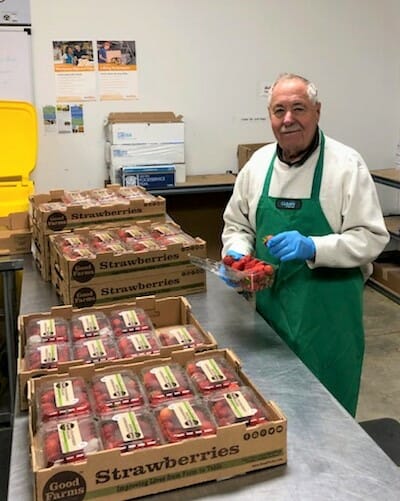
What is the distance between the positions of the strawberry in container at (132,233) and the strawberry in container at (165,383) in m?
0.84

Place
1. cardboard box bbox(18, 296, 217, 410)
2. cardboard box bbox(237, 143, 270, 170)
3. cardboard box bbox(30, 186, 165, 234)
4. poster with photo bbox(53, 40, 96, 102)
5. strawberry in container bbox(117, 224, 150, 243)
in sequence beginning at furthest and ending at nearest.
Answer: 1. cardboard box bbox(237, 143, 270, 170)
2. poster with photo bbox(53, 40, 96, 102)
3. cardboard box bbox(30, 186, 165, 234)
4. strawberry in container bbox(117, 224, 150, 243)
5. cardboard box bbox(18, 296, 217, 410)

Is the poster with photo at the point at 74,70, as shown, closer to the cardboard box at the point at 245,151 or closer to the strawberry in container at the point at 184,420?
the cardboard box at the point at 245,151

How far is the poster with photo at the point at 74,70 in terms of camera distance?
420 cm

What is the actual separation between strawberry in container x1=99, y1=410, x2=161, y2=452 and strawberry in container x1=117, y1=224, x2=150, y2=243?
39.8 inches

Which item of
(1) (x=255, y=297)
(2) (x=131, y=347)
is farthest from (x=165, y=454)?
(1) (x=255, y=297)

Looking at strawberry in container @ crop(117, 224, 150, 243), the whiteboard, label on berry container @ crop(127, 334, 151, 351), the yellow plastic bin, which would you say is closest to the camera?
label on berry container @ crop(127, 334, 151, 351)

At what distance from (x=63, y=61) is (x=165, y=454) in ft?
11.9

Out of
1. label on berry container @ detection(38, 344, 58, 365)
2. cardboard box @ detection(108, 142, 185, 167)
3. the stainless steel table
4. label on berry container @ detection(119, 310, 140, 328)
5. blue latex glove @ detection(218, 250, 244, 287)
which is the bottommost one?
the stainless steel table

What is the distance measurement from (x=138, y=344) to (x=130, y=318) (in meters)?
0.16

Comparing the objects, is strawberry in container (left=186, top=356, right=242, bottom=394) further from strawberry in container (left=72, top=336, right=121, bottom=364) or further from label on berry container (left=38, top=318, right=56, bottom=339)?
label on berry container (left=38, top=318, right=56, bottom=339)

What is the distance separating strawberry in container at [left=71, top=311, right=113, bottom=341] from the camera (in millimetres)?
1592

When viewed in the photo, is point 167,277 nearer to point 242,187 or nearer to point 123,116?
point 242,187

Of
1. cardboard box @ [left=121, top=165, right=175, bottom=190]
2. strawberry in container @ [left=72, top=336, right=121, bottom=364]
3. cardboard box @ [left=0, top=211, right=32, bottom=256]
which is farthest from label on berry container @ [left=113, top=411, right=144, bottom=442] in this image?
cardboard box @ [left=121, top=165, right=175, bottom=190]

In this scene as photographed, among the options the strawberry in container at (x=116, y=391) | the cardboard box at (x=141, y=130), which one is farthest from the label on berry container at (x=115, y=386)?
the cardboard box at (x=141, y=130)
